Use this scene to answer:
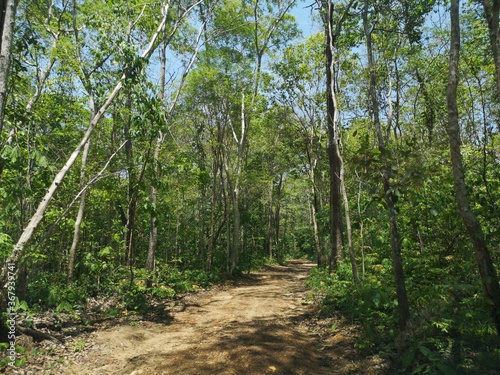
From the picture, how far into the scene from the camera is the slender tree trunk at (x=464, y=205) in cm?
407

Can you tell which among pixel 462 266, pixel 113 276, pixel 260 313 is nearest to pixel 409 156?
pixel 462 266

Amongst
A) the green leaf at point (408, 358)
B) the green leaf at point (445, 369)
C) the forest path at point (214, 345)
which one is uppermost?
the green leaf at point (445, 369)

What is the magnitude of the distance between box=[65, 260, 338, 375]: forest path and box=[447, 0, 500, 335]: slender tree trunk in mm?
2411

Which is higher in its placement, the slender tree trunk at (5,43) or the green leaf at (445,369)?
the slender tree trunk at (5,43)

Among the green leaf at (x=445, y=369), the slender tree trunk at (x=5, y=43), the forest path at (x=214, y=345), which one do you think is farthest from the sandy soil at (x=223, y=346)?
the slender tree trunk at (x=5, y=43)

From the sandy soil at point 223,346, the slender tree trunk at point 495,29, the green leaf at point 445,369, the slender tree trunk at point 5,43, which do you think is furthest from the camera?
the sandy soil at point 223,346

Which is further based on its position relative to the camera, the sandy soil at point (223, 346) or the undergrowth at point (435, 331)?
the sandy soil at point (223, 346)

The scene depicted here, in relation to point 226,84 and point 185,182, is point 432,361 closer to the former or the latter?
point 185,182

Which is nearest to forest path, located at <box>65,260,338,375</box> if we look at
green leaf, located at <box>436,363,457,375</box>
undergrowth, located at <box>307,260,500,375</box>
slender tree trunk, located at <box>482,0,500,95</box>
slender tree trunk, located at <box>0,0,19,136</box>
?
undergrowth, located at <box>307,260,500,375</box>

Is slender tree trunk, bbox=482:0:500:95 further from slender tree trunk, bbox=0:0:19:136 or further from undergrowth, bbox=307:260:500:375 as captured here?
slender tree trunk, bbox=0:0:19:136

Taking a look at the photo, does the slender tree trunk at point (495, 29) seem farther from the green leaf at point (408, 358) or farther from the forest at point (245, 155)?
the green leaf at point (408, 358)

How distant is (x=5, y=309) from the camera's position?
506cm

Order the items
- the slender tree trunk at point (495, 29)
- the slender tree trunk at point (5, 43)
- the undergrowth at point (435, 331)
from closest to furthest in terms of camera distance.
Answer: the slender tree trunk at point (5, 43) < the undergrowth at point (435, 331) < the slender tree trunk at point (495, 29)

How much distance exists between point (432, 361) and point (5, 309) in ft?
20.3
